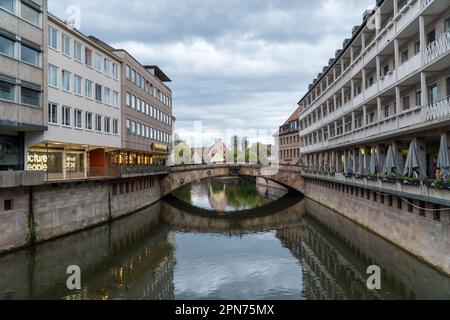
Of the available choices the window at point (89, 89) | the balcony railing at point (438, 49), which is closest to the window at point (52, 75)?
the window at point (89, 89)

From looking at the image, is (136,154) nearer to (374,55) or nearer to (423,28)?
(374,55)

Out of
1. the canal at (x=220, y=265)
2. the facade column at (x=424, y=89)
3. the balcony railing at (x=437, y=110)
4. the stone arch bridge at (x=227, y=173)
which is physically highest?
the facade column at (x=424, y=89)

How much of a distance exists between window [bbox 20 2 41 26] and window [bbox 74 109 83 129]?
868 cm

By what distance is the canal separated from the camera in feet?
58.4

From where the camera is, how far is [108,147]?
41.4 m

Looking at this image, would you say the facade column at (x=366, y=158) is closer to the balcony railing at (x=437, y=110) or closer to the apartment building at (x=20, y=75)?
the balcony railing at (x=437, y=110)

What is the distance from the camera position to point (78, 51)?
3403cm

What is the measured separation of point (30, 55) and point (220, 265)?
20.6m

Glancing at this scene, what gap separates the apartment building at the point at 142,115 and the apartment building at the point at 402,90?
2601cm

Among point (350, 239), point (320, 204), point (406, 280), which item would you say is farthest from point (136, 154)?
point (406, 280)

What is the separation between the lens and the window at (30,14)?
25.9 m

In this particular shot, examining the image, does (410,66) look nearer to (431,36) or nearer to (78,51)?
(431,36)

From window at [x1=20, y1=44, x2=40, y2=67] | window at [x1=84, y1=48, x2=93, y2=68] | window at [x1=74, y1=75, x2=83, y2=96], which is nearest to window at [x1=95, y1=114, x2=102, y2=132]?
window at [x1=74, y1=75, x2=83, y2=96]

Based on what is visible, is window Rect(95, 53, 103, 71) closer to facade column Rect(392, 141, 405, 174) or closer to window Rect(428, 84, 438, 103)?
facade column Rect(392, 141, 405, 174)
